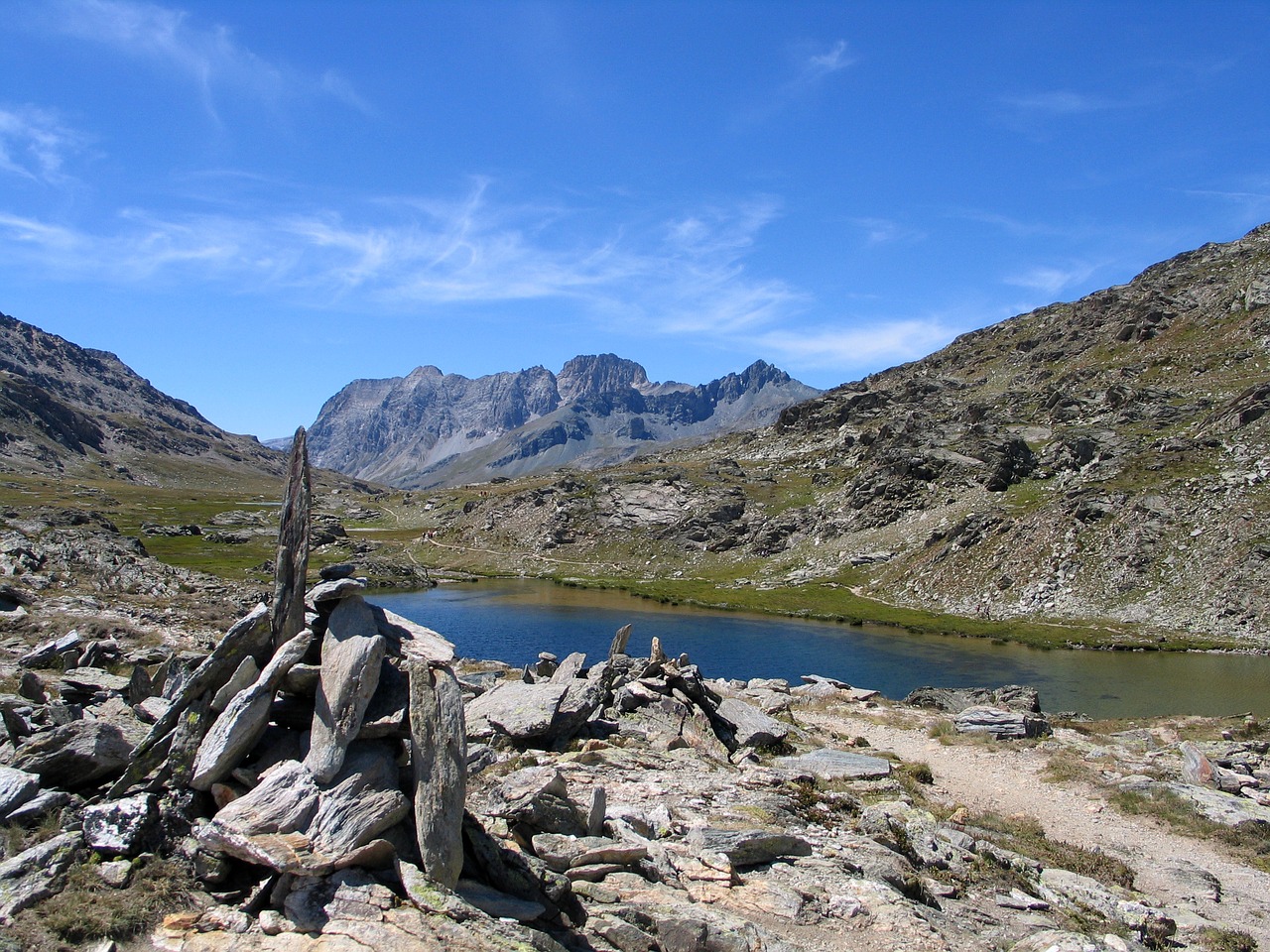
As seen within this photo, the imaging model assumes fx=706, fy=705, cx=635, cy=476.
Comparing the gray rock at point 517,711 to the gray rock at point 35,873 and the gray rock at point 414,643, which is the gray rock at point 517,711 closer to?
the gray rock at point 414,643

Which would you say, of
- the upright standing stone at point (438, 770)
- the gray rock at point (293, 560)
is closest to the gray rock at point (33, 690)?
the gray rock at point (293, 560)

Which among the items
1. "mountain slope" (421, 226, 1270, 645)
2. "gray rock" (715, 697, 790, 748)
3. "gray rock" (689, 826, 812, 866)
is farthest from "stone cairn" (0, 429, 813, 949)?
"mountain slope" (421, 226, 1270, 645)

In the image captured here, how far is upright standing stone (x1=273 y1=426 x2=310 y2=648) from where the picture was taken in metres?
13.2

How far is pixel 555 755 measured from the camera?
20406mm

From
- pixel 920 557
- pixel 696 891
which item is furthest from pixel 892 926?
pixel 920 557

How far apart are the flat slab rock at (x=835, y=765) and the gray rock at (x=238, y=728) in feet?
52.7

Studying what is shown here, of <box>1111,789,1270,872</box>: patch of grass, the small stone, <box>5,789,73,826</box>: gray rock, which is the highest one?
<box>5,789,73,826</box>: gray rock

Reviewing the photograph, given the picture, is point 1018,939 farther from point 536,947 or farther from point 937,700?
point 937,700

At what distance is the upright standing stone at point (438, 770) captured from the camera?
34.1 feet

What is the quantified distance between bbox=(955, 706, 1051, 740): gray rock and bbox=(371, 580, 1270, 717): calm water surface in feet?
64.9

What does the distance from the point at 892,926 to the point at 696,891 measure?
368cm

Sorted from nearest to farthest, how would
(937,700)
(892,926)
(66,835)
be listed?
(66,835), (892,926), (937,700)

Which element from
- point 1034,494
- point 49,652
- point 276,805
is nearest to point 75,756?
point 276,805

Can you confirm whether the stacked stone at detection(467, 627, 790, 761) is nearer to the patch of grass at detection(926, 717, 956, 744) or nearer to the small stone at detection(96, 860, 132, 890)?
the patch of grass at detection(926, 717, 956, 744)
